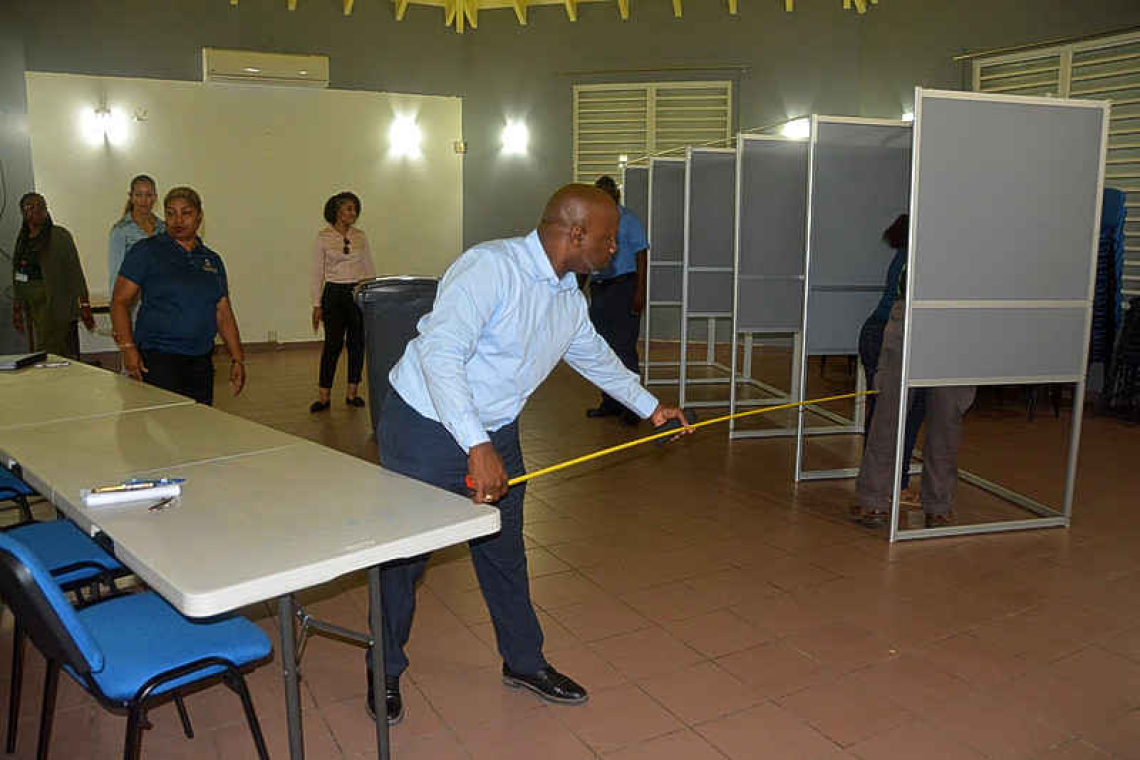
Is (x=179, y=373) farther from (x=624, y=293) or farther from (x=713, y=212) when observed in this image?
(x=713, y=212)

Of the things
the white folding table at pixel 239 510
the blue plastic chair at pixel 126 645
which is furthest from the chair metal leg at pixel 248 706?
the white folding table at pixel 239 510

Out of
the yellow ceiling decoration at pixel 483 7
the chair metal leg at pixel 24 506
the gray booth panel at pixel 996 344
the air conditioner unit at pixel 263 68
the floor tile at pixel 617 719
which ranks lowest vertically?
the floor tile at pixel 617 719

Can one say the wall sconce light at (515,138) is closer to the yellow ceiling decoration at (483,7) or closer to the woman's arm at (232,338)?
the yellow ceiling decoration at (483,7)

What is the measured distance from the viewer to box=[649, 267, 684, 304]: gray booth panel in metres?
7.66

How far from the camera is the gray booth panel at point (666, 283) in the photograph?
7.66m

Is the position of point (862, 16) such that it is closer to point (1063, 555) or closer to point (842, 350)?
point (842, 350)

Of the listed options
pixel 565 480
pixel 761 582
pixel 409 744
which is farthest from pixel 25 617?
pixel 565 480

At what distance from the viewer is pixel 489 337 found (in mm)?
2146

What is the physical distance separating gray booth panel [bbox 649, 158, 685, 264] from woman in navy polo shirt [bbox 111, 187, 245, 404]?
4.50 meters

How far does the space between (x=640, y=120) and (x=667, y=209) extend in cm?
293

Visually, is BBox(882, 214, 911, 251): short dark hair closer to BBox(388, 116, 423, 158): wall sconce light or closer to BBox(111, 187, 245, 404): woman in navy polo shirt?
BBox(111, 187, 245, 404): woman in navy polo shirt

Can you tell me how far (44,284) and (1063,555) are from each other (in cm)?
646

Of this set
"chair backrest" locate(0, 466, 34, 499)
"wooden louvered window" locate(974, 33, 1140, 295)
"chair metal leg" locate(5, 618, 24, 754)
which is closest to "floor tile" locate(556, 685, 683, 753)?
"chair metal leg" locate(5, 618, 24, 754)

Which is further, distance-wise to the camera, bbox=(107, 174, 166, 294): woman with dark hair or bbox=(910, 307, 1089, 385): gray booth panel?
bbox=(107, 174, 166, 294): woman with dark hair
